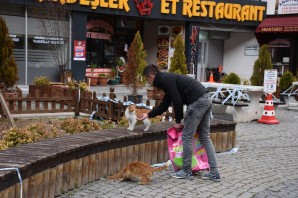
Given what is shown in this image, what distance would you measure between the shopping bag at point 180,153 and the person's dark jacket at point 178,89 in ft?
1.14

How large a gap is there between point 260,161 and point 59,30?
473 inches

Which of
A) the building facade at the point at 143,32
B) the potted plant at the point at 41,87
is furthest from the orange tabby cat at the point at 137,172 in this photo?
the building facade at the point at 143,32

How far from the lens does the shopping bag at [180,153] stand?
6.30 m

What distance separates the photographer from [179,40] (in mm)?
15172

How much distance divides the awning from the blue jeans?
1828 centimetres

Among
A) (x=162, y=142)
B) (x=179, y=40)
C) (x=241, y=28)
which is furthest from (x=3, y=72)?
(x=241, y=28)

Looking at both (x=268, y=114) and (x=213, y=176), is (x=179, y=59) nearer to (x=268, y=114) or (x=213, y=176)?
(x=268, y=114)

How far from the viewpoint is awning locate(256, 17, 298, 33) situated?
2320 centimetres

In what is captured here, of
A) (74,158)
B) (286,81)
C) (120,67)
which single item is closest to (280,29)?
(286,81)

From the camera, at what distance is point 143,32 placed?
23.7 metres

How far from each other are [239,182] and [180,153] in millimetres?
863

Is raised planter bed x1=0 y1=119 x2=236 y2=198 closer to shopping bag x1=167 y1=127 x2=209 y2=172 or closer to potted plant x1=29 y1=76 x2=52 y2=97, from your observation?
shopping bag x1=167 y1=127 x2=209 y2=172

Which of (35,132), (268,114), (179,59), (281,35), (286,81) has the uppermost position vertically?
(281,35)

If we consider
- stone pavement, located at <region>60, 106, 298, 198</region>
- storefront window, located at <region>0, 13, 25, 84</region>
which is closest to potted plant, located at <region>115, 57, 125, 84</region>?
storefront window, located at <region>0, 13, 25, 84</region>
